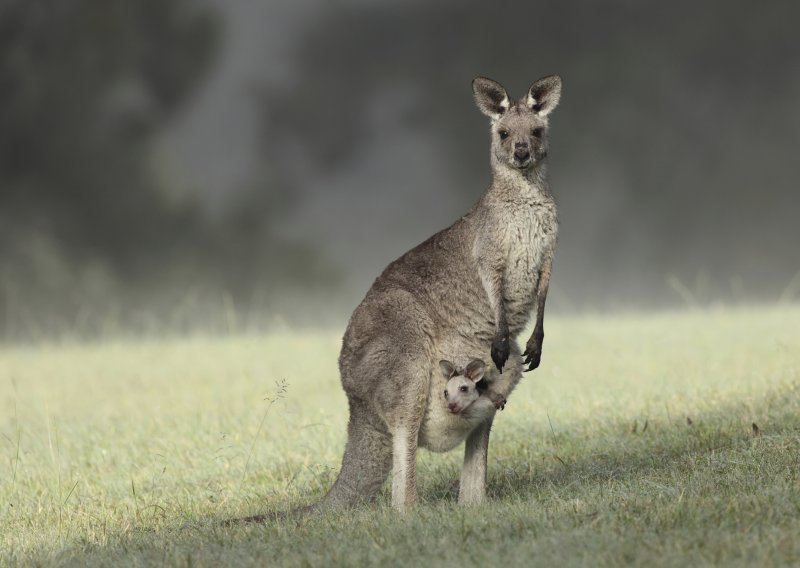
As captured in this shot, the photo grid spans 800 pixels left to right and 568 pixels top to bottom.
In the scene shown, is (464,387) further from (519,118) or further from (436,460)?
(436,460)

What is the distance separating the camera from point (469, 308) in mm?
8008

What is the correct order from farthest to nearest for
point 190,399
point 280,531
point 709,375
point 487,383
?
1. point 190,399
2. point 709,375
3. point 487,383
4. point 280,531

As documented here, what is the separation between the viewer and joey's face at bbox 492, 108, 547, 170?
313 inches

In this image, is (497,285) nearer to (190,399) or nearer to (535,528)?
(535,528)

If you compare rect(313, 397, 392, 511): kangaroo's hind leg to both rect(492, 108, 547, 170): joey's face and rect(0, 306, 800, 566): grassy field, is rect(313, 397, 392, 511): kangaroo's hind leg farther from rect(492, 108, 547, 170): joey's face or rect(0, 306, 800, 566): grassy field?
rect(492, 108, 547, 170): joey's face

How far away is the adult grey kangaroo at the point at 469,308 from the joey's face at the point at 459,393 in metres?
0.19

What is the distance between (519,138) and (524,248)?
84 cm

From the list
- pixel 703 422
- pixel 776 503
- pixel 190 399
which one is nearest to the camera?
pixel 776 503

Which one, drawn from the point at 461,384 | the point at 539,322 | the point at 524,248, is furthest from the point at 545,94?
the point at 461,384

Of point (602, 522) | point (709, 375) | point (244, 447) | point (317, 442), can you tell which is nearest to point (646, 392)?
point (709, 375)

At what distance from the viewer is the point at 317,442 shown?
11.0m

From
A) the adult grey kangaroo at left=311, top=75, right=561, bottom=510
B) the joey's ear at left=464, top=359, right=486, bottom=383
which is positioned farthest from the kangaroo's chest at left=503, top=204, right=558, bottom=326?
the joey's ear at left=464, top=359, right=486, bottom=383

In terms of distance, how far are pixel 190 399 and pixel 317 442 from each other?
3.80m

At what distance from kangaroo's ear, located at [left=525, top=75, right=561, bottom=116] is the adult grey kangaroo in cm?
13
